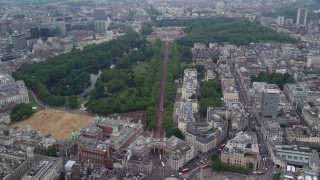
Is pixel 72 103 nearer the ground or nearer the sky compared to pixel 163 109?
nearer the sky

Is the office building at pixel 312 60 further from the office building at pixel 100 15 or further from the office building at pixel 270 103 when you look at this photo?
the office building at pixel 100 15

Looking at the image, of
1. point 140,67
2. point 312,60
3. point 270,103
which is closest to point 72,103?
point 140,67

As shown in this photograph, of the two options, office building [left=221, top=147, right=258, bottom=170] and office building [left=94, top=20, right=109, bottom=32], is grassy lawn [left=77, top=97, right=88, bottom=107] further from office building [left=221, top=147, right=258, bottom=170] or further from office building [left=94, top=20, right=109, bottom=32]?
office building [left=94, top=20, right=109, bottom=32]

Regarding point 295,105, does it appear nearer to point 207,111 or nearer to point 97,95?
point 207,111

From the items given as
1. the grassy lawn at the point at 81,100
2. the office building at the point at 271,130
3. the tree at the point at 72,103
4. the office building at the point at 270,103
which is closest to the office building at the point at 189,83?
the office building at the point at 270,103

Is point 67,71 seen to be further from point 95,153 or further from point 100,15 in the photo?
point 100,15

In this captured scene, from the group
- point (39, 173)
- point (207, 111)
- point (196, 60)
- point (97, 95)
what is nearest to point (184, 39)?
point (196, 60)
